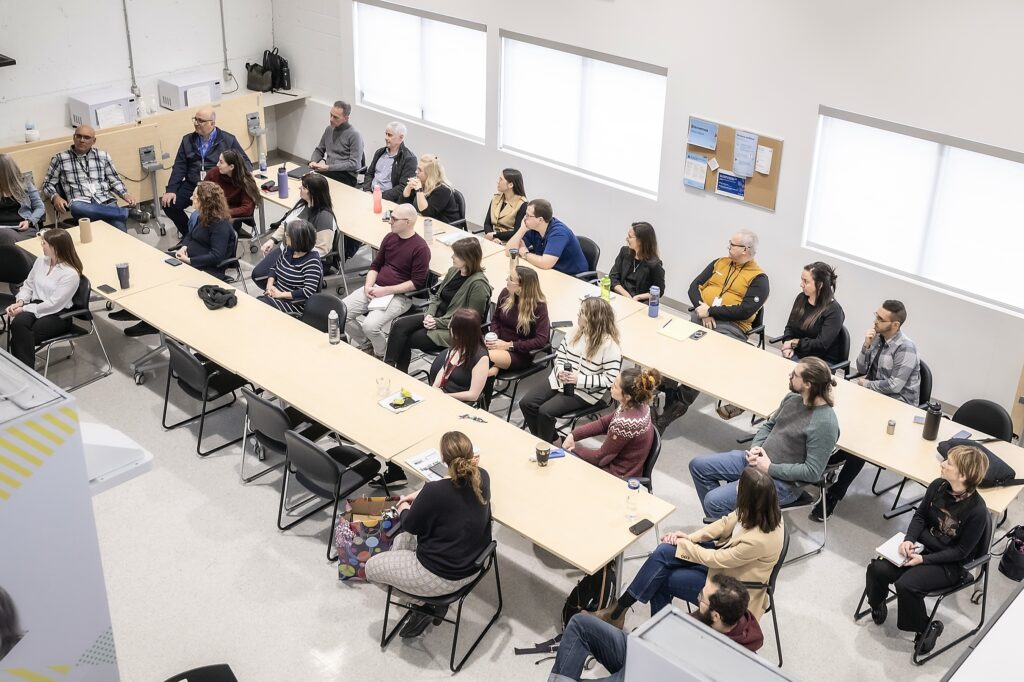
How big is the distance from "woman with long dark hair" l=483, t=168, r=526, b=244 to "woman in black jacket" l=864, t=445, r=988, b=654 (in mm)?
4294

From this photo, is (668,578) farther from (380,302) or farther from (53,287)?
(53,287)

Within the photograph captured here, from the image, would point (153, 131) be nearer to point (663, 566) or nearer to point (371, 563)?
point (371, 563)

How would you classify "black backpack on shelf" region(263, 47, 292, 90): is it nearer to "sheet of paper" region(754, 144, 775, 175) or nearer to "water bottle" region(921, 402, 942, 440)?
"sheet of paper" region(754, 144, 775, 175)

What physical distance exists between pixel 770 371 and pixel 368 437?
8.79ft

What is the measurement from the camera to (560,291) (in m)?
7.52

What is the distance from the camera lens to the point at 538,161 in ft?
31.4

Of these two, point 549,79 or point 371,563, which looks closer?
point 371,563

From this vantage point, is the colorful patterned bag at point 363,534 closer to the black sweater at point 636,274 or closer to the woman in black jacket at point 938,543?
the woman in black jacket at point 938,543

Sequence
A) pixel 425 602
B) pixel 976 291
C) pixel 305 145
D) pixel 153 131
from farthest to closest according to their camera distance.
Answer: pixel 305 145 < pixel 153 131 < pixel 976 291 < pixel 425 602

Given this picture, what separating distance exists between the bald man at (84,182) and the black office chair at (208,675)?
5843 mm

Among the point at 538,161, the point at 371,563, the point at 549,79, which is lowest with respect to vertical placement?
the point at 371,563

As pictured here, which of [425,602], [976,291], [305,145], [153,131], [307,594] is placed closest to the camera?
[425,602]

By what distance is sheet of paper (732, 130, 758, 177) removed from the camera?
26.0 feet

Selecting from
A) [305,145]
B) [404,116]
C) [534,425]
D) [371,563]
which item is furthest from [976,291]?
[305,145]
